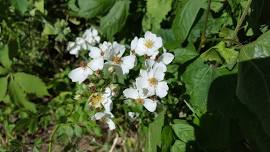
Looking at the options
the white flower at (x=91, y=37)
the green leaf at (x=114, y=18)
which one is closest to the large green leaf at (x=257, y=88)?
the green leaf at (x=114, y=18)

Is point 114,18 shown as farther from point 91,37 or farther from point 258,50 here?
point 258,50

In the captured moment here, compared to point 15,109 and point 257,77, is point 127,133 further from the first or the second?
point 257,77

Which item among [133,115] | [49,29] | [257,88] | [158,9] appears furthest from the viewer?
[49,29]

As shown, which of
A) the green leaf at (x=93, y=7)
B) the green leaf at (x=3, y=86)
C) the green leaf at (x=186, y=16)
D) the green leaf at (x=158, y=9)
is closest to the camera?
the green leaf at (x=186, y=16)

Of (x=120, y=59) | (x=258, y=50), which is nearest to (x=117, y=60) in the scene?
(x=120, y=59)

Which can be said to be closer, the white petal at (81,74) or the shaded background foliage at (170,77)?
the shaded background foliage at (170,77)

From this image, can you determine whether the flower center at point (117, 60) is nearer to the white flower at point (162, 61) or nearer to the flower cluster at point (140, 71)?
the flower cluster at point (140, 71)
